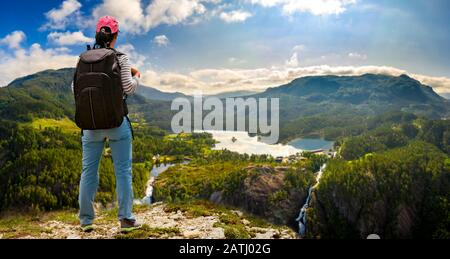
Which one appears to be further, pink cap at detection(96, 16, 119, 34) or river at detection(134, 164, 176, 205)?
river at detection(134, 164, 176, 205)

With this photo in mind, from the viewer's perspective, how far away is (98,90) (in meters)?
6.32

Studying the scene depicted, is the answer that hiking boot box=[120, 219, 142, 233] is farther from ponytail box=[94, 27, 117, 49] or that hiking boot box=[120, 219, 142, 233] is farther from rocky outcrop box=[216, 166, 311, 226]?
rocky outcrop box=[216, 166, 311, 226]

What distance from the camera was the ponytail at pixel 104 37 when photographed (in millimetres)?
6910

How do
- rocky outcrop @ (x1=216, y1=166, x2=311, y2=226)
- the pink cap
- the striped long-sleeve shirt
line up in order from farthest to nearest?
rocky outcrop @ (x1=216, y1=166, x2=311, y2=226)
the pink cap
the striped long-sleeve shirt

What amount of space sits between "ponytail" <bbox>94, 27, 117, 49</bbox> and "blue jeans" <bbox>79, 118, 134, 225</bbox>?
61.0 inches

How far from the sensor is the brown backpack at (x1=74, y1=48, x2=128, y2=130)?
6340mm

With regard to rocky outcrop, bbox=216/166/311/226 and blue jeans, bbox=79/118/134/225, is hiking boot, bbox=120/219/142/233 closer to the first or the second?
blue jeans, bbox=79/118/134/225

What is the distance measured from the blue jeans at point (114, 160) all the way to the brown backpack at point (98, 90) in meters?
0.35

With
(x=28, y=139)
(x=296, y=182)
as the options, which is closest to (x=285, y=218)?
(x=296, y=182)

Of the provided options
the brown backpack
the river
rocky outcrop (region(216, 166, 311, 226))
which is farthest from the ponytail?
the river

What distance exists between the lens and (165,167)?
14238 centimetres

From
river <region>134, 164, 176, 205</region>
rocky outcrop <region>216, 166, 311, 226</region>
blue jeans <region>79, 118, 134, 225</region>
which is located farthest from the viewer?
river <region>134, 164, 176, 205</region>

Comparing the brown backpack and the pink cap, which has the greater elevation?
the pink cap

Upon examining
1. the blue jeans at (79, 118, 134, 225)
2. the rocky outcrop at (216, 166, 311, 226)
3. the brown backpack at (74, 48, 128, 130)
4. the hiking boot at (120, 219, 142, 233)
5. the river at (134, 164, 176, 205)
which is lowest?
the river at (134, 164, 176, 205)
